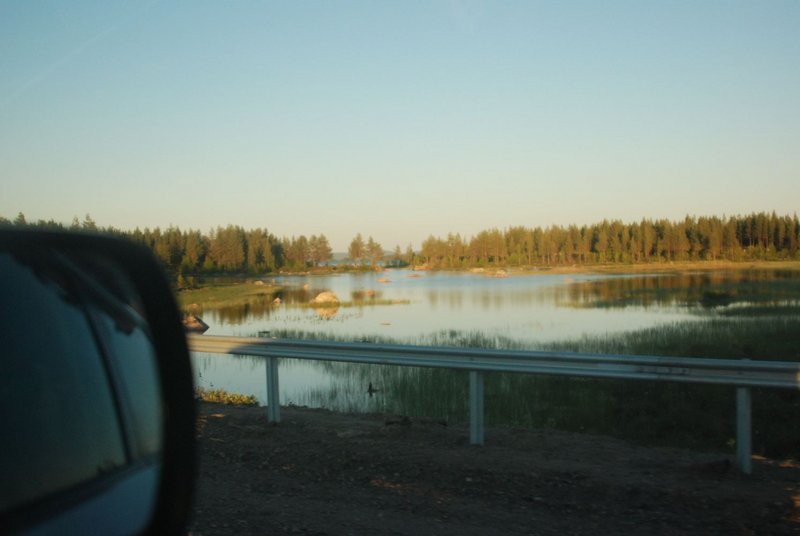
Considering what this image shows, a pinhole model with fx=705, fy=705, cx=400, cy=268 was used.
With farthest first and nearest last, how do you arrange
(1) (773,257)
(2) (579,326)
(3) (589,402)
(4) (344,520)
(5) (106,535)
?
1. (1) (773,257)
2. (2) (579,326)
3. (3) (589,402)
4. (4) (344,520)
5. (5) (106,535)

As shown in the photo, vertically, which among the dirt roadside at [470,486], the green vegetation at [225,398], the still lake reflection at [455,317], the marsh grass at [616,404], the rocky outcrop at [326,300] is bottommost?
the still lake reflection at [455,317]

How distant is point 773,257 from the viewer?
11281 cm

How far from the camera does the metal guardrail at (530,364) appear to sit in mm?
6516

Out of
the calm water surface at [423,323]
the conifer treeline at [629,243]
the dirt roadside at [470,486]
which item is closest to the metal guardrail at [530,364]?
the dirt roadside at [470,486]

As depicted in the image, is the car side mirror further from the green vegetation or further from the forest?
the forest

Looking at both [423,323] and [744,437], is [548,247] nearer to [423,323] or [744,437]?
[423,323]

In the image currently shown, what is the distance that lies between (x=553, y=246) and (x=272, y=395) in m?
154

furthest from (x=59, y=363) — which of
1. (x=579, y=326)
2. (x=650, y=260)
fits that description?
(x=650, y=260)

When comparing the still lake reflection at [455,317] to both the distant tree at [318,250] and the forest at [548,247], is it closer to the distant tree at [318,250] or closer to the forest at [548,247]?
the forest at [548,247]

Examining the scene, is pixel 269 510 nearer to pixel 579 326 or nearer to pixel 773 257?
pixel 579 326

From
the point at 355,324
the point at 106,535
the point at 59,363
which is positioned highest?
the point at 59,363

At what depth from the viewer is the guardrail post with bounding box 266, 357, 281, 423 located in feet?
29.4

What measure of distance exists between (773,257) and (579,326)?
9625 cm

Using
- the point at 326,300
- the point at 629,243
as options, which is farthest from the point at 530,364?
the point at 629,243
